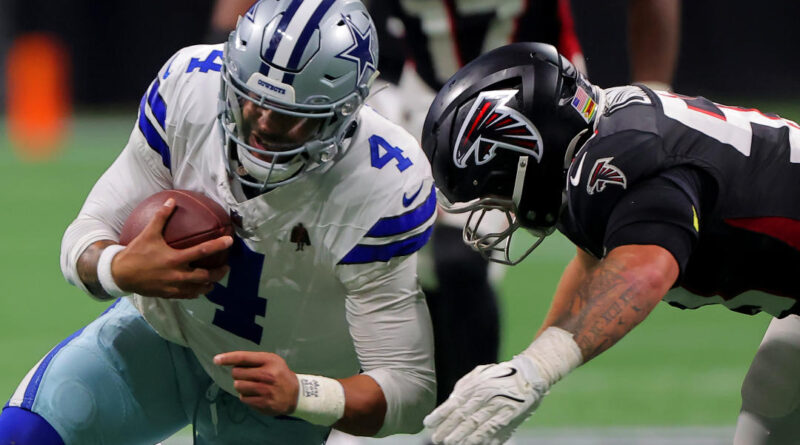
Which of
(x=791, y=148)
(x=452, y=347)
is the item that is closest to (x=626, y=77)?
(x=452, y=347)

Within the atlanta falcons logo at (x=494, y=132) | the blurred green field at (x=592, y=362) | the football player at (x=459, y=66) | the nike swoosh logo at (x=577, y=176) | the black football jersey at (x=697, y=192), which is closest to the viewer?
the black football jersey at (x=697, y=192)

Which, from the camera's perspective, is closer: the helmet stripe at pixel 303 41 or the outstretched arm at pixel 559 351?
the outstretched arm at pixel 559 351

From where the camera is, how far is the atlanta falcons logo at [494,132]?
2.34m

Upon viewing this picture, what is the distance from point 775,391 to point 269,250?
1187mm

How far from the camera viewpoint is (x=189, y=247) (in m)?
2.38

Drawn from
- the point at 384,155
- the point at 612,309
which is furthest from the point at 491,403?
the point at 384,155

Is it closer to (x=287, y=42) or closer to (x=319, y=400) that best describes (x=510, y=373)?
(x=319, y=400)

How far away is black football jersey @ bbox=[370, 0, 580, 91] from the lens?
3.62 metres

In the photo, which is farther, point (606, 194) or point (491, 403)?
point (606, 194)

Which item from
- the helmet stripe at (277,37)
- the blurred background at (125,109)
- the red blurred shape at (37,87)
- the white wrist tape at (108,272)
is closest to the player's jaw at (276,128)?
the helmet stripe at (277,37)

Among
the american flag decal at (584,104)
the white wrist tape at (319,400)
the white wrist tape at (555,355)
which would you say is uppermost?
the american flag decal at (584,104)

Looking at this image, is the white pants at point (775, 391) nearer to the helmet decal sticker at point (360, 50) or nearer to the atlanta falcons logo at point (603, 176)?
the atlanta falcons logo at point (603, 176)

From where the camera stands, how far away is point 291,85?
→ 93.4 inches

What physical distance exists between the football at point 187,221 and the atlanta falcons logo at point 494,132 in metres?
0.51
